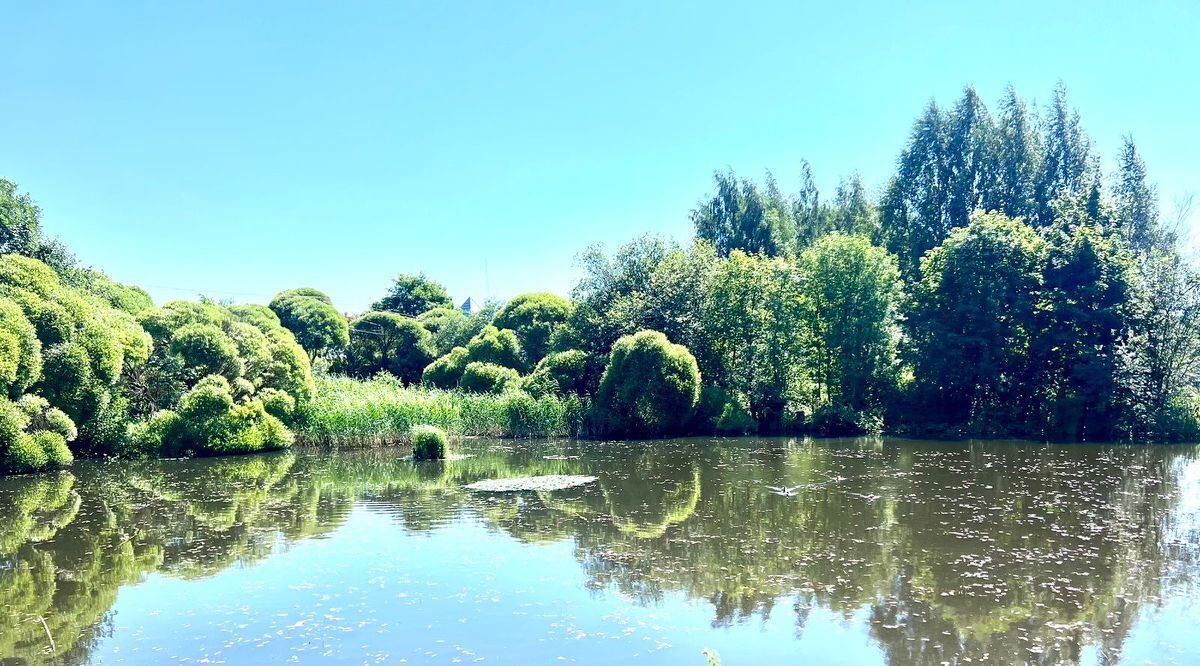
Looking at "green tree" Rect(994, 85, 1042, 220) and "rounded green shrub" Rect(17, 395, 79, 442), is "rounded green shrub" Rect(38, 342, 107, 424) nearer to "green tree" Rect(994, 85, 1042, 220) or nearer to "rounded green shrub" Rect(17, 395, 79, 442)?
"rounded green shrub" Rect(17, 395, 79, 442)

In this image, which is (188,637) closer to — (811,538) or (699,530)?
(699,530)

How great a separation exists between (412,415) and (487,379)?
621 centimetres

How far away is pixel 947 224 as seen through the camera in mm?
35562

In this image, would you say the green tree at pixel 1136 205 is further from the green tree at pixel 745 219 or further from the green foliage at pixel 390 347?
the green foliage at pixel 390 347

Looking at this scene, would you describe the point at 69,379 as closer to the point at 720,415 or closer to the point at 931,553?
the point at 720,415

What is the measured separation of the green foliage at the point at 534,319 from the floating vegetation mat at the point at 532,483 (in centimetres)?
1727

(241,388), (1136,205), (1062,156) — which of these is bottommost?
(241,388)

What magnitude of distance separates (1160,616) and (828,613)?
335 centimetres

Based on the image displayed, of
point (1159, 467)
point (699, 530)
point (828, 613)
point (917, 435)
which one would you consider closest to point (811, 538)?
point (699, 530)

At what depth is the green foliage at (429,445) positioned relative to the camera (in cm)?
2089

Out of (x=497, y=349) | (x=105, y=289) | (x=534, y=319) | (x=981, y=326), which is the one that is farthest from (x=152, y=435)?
(x=981, y=326)

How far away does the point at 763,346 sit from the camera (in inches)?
1165

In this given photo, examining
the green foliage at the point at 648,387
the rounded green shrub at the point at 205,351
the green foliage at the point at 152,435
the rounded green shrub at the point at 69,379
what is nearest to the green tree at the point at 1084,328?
the green foliage at the point at 648,387

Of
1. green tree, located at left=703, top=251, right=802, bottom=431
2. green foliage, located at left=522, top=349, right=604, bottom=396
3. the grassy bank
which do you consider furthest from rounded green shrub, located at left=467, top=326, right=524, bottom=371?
green tree, located at left=703, top=251, right=802, bottom=431
